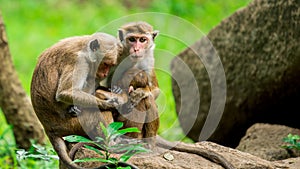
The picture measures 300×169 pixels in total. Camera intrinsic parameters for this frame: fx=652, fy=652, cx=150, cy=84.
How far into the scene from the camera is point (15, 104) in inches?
332

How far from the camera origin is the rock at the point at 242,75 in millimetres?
7730

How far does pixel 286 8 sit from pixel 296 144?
176 cm

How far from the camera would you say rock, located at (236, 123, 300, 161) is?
298 inches

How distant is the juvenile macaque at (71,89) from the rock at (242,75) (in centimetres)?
237

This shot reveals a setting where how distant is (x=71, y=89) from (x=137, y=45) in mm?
937

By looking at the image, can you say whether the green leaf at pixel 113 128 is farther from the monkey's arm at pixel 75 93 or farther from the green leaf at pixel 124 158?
the monkey's arm at pixel 75 93

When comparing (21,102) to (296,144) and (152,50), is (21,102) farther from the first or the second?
(296,144)

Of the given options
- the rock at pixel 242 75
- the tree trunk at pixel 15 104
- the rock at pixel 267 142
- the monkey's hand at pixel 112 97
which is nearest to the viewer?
the monkey's hand at pixel 112 97

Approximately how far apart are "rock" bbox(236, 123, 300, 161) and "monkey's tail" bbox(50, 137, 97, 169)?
8.31ft

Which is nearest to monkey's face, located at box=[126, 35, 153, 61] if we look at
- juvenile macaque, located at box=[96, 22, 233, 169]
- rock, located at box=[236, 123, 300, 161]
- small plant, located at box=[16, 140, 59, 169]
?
juvenile macaque, located at box=[96, 22, 233, 169]

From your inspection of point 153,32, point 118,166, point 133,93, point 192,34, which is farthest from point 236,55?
point 118,166

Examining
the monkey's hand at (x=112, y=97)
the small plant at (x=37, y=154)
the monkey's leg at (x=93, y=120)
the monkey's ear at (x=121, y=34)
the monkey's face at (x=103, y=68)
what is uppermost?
the monkey's ear at (x=121, y=34)

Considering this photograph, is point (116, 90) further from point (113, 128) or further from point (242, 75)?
point (242, 75)

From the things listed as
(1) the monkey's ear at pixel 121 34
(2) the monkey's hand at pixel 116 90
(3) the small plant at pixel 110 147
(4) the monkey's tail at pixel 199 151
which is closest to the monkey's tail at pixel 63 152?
(3) the small plant at pixel 110 147
